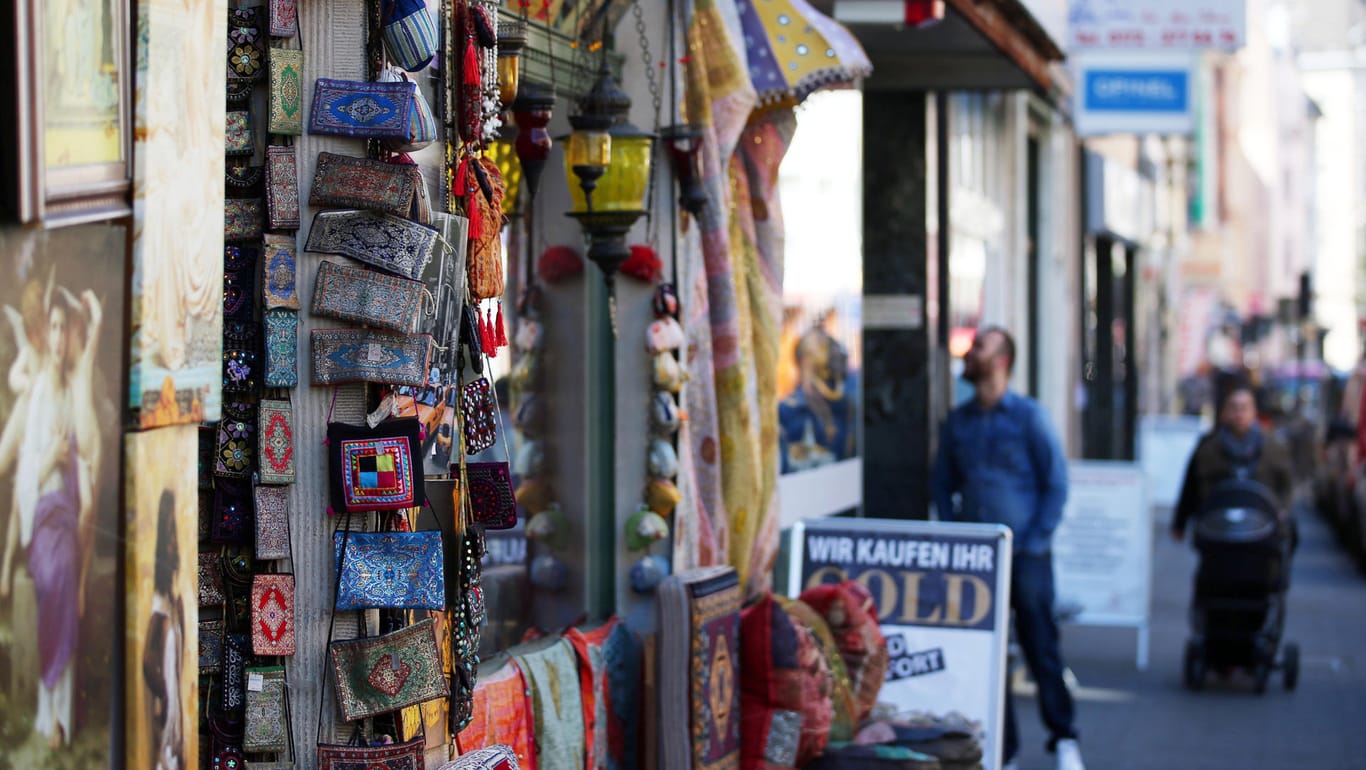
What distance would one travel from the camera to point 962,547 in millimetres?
6594

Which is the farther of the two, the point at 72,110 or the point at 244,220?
the point at 244,220

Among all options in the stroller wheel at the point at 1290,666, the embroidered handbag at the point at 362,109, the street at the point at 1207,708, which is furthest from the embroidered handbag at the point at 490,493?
the stroller wheel at the point at 1290,666

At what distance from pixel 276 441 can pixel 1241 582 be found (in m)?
7.58

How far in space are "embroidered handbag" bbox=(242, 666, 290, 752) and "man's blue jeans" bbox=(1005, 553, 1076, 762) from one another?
458 cm

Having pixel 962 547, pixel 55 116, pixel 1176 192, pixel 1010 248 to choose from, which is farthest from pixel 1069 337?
pixel 1176 192

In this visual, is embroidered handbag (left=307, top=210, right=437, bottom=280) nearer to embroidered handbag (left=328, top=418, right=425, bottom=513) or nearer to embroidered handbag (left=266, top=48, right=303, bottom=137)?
embroidered handbag (left=266, top=48, right=303, bottom=137)

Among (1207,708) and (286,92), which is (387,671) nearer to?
(286,92)

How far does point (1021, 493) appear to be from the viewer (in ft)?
24.8

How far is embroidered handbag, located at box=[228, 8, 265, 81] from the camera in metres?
3.38

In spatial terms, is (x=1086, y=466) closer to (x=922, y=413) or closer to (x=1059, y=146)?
(x=922, y=413)

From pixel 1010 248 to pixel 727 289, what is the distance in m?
8.22

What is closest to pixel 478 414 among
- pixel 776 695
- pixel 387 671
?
pixel 387 671

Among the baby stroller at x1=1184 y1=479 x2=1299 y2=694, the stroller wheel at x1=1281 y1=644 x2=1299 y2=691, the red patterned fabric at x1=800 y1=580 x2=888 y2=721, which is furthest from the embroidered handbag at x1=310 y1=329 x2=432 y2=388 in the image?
the stroller wheel at x1=1281 y1=644 x2=1299 y2=691

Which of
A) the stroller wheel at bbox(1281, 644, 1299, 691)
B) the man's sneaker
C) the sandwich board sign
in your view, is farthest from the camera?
the stroller wheel at bbox(1281, 644, 1299, 691)
